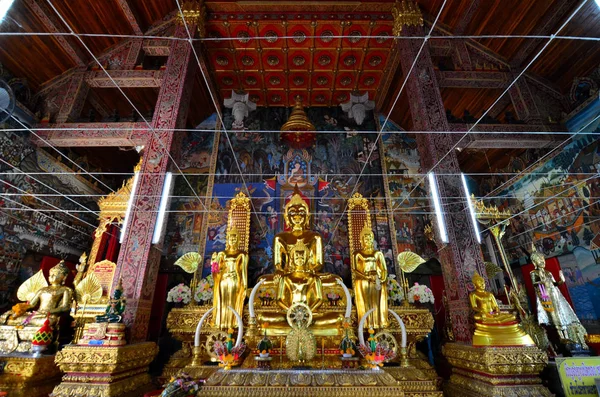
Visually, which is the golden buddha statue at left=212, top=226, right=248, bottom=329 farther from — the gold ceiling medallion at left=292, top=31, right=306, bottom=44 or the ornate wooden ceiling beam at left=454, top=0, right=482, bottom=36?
the ornate wooden ceiling beam at left=454, top=0, right=482, bottom=36

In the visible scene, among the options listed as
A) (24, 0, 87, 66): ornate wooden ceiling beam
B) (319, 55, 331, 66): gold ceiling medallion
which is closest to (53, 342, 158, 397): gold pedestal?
(24, 0, 87, 66): ornate wooden ceiling beam

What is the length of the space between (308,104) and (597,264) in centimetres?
761


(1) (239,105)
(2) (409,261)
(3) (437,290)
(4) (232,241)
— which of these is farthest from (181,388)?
(1) (239,105)

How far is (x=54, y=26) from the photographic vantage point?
17.5 ft

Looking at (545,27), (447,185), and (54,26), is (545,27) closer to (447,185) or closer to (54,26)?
(447,185)

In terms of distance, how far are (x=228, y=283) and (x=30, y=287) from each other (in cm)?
311

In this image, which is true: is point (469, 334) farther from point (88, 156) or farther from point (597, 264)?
point (88, 156)

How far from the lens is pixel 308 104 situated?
8.98m

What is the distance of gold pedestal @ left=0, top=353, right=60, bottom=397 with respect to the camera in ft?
11.0

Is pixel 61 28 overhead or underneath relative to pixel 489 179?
overhead

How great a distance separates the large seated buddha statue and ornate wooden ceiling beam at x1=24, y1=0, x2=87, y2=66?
5.45 m

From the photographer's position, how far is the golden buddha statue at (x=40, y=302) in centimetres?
398

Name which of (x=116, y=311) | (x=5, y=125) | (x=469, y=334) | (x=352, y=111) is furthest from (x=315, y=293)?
(x=5, y=125)

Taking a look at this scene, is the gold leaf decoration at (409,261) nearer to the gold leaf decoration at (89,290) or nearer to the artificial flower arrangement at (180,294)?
the artificial flower arrangement at (180,294)
